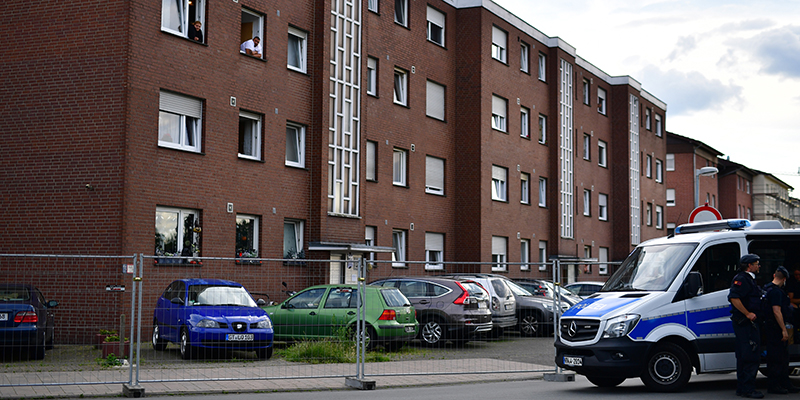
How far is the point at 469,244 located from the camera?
30641 mm

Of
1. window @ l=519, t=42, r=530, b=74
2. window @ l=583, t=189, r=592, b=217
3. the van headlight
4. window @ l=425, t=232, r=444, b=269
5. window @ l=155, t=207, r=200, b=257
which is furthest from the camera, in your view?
window @ l=583, t=189, r=592, b=217

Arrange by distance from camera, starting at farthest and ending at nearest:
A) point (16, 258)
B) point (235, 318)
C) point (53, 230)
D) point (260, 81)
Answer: point (260, 81) → point (53, 230) → point (235, 318) → point (16, 258)

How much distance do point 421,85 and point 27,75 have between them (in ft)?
45.8

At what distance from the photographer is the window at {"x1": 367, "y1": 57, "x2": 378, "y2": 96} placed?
2688 centimetres

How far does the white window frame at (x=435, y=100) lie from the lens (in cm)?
2989

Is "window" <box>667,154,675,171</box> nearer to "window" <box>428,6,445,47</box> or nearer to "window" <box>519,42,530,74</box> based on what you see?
"window" <box>519,42,530,74</box>

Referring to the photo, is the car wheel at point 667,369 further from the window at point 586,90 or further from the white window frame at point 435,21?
the window at point 586,90

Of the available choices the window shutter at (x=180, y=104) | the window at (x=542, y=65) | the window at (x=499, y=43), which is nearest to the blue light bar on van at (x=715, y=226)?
the window shutter at (x=180, y=104)

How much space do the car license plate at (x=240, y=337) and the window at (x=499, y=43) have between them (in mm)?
22860

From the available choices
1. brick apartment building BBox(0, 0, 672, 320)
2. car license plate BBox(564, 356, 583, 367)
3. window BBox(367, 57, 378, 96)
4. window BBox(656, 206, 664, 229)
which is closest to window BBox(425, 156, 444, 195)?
brick apartment building BBox(0, 0, 672, 320)

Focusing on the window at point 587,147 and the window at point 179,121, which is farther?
the window at point 587,147

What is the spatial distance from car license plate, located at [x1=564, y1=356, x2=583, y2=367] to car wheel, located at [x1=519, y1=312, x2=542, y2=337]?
5.40 ft

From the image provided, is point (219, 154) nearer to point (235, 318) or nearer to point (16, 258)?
point (235, 318)

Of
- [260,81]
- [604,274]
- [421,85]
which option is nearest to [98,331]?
[260,81]
